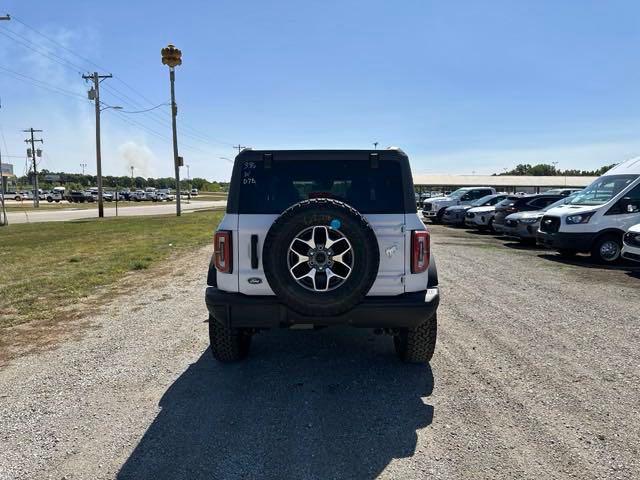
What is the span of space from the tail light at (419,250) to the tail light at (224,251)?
4.94ft

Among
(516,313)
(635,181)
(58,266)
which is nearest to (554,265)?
(635,181)

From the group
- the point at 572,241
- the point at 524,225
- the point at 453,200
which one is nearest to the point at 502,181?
the point at 453,200

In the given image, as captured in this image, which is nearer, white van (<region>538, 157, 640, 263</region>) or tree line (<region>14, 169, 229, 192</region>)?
white van (<region>538, 157, 640, 263</region>)

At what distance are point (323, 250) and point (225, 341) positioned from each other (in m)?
1.47

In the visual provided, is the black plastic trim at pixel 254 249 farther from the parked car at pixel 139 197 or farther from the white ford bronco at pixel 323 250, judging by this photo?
the parked car at pixel 139 197

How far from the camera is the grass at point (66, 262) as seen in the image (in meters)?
6.57

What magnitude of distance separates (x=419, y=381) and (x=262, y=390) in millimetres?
1381

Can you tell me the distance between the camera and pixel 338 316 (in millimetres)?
3391

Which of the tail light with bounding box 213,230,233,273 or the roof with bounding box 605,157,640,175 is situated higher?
the roof with bounding box 605,157,640,175

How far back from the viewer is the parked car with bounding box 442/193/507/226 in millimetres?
20641

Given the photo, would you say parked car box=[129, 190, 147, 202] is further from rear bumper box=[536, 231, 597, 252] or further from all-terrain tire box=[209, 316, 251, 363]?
all-terrain tire box=[209, 316, 251, 363]

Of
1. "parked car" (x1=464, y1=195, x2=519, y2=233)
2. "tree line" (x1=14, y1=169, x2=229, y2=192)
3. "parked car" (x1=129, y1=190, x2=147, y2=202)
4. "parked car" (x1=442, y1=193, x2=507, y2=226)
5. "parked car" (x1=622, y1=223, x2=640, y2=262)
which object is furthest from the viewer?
"tree line" (x1=14, y1=169, x2=229, y2=192)

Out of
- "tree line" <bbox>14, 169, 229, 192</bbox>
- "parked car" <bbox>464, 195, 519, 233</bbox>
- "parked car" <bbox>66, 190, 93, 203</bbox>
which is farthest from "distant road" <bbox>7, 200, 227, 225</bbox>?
"tree line" <bbox>14, 169, 229, 192</bbox>

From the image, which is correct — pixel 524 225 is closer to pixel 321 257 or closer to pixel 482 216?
pixel 482 216
